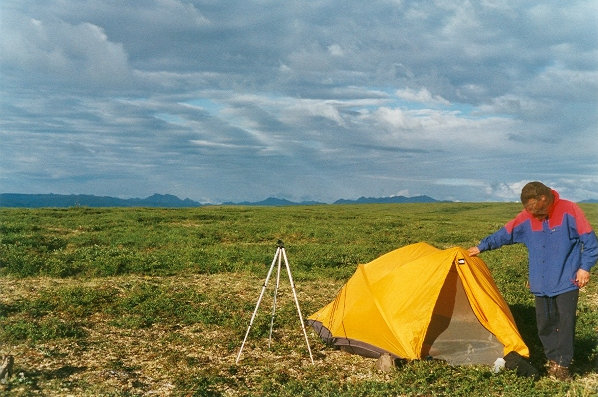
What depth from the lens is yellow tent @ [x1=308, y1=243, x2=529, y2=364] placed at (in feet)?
37.6

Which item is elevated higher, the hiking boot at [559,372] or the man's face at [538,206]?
the man's face at [538,206]

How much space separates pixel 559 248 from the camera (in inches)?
405

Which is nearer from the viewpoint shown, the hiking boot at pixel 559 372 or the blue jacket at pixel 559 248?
the blue jacket at pixel 559 248

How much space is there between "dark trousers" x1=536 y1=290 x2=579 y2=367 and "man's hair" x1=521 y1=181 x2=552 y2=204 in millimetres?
2015

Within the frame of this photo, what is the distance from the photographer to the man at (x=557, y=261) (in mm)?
10094

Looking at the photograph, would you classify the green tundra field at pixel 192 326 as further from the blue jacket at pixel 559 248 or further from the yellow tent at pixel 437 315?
the blue jacket at pixel 559 248

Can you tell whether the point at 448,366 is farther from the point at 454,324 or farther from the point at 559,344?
the point at 559,344

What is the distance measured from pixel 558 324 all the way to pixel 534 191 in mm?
2787

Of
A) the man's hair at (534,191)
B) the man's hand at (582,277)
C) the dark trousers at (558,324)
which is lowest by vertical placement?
the dark trousers at (558,324)

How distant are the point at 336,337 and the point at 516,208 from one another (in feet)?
356

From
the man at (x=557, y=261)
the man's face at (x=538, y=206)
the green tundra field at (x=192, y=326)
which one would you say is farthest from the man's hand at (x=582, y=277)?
the green tundra field at (x=192, y=326)

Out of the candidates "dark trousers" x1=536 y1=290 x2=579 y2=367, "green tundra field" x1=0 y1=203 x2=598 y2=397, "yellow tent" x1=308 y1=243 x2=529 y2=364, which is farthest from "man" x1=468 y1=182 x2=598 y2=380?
"green tundra field" x1=0 y1=203 x2=598 y2=397

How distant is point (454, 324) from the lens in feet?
39.1

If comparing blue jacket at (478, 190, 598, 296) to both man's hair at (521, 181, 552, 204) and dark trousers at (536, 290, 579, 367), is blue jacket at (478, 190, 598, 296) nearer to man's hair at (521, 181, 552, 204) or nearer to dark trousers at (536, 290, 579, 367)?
dark trousers at (536, 290, 579, 367)
